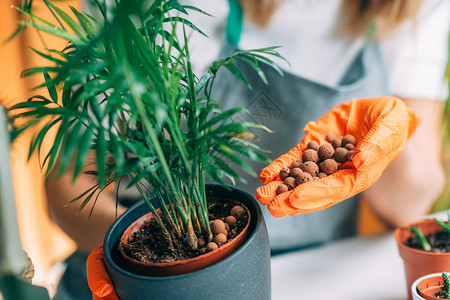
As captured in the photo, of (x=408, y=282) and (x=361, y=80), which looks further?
(x=361, y=80)

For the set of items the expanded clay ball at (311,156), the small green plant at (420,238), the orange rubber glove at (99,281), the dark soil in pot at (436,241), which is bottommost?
the dark soil in pot at (436,241)

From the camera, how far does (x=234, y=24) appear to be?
38.0 inches

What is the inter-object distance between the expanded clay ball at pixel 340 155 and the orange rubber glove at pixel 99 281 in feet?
1.41

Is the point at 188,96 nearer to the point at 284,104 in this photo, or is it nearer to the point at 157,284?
the point at 157,284

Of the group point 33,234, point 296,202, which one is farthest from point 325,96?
point 33,234

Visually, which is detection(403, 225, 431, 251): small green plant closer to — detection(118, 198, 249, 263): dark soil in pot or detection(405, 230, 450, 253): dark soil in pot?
detection(405, 230, 450, 253): dark soil in pot

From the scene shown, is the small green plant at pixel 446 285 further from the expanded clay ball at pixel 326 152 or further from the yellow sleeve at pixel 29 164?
the yellow sleeve at pixel 29 164

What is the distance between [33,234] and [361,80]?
1309mm

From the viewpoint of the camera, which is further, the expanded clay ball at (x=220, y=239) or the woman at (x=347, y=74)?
the woman at (x=347, y=74)

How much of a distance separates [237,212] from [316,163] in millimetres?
189

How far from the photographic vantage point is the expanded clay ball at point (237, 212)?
1.73 ft

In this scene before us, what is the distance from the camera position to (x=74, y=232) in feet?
3.30

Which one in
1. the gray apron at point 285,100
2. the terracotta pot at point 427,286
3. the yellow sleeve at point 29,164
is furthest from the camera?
the gray apron at point 285,100

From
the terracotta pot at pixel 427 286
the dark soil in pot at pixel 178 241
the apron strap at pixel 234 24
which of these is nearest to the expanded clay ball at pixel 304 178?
the dark soil in pot at pixel 178 241
